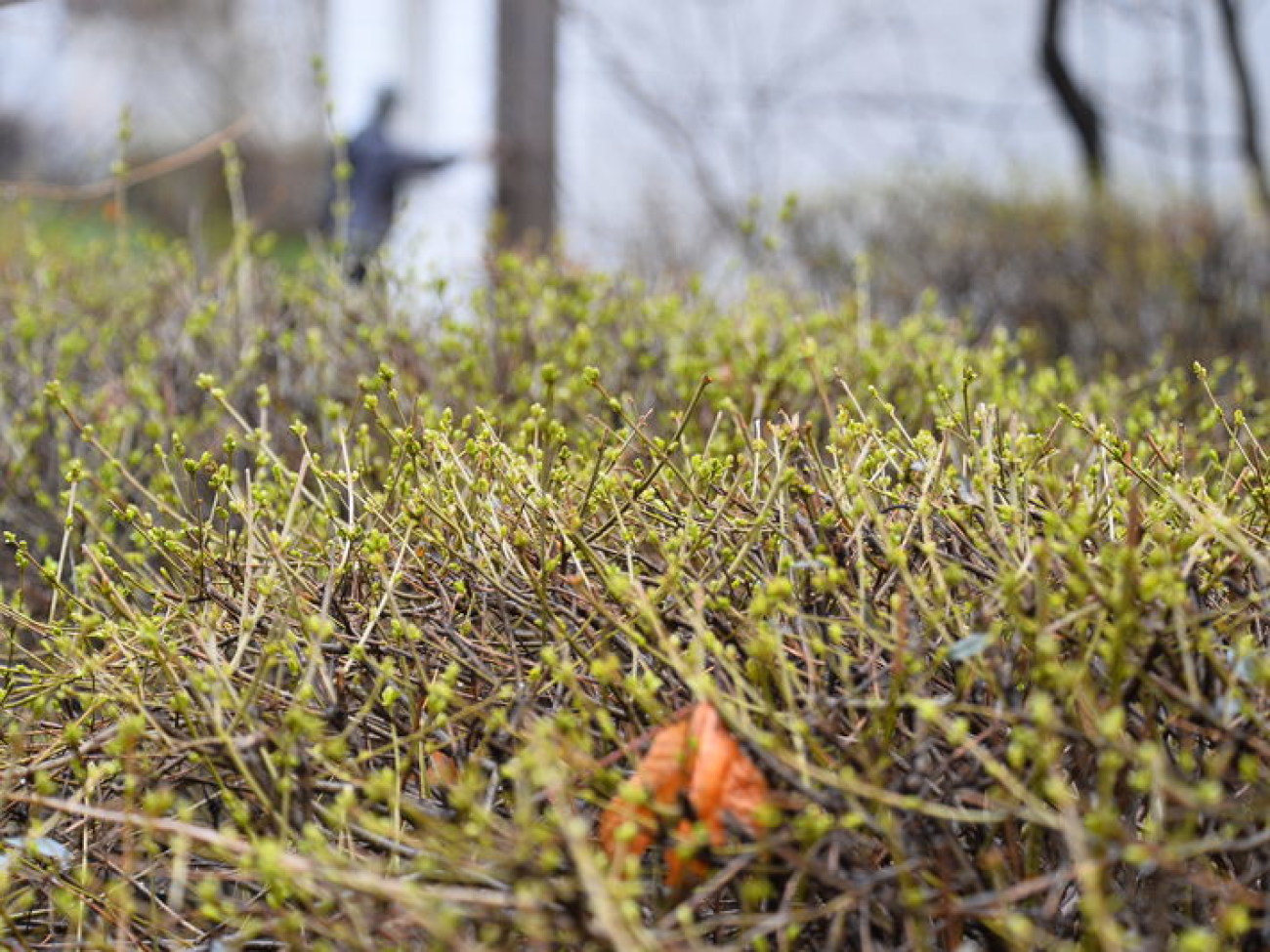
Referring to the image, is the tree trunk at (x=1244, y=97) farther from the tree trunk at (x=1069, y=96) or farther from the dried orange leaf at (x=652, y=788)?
the dried orange leaf at (x=652, y=788)

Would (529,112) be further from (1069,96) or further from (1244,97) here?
(1244,97)

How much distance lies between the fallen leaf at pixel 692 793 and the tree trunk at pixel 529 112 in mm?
8171

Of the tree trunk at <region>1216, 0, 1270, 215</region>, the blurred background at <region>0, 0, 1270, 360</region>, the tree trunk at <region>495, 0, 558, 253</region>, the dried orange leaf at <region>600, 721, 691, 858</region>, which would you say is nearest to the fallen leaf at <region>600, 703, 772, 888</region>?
the dried orange leaf at <region>600, 721, 691, 858</region>

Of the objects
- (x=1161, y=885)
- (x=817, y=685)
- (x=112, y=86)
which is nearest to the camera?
(x=1161, y=885)

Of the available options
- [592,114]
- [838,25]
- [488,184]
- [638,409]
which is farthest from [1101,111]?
[638,409]

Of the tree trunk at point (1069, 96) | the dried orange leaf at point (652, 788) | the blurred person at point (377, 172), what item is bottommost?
the dried orange leaf at point (652, 788)

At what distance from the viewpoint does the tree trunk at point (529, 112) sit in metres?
9.51

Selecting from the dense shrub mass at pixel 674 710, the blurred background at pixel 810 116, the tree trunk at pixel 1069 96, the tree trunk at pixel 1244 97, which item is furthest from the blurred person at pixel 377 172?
the dense shrub mass at pixel 674 710

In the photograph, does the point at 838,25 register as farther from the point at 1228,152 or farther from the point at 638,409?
the point at 638,409

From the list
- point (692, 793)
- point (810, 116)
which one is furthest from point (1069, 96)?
point (692, 793)

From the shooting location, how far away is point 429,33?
35.0 ft

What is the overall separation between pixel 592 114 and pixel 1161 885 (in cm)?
1050

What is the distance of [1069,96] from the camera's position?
10.9 meters

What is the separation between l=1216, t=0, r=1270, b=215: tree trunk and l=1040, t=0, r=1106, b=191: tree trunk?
3.72 feet
